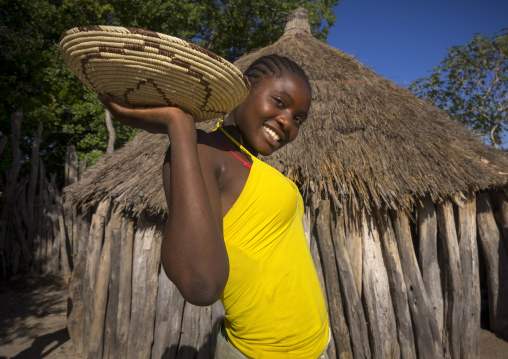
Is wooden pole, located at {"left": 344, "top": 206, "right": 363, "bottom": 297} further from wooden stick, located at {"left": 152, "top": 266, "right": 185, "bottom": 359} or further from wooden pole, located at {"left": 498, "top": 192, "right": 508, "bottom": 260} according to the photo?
wooden pole, located at {"left": 498, "top": 192, "right": 508, "bottom": 260}

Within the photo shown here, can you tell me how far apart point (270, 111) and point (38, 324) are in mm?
6294

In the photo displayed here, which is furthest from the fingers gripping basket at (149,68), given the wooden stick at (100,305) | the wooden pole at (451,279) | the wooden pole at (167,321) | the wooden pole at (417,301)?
the wooden pole at (451,279)

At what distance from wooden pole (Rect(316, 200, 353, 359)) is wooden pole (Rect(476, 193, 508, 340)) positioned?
2419mm

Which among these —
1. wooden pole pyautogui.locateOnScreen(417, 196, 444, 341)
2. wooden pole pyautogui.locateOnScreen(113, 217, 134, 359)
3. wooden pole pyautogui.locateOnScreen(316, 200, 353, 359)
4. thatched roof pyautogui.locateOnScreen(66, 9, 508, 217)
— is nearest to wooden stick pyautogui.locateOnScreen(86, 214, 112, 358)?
wooden pole pyautogui.locateOnScreen(113, 217, 134, 359)

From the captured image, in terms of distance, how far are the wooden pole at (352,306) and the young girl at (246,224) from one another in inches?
84.9

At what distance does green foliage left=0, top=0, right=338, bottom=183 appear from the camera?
357 inches

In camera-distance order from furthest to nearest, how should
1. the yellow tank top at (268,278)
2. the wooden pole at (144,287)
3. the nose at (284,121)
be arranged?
Result: the wooden pole at (144,287) < the nose at (284,121) < the yellow tank top at (268,278)

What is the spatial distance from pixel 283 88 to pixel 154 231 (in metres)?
2.86

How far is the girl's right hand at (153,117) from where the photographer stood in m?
0.84

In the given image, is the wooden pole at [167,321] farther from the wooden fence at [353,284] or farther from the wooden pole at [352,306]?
the wooden pole at [352,306]

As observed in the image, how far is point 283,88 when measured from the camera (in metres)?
1.17

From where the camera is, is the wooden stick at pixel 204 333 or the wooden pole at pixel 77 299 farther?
the wooden pole at pixel 77 299

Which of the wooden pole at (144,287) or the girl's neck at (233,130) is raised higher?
the girl's neck at (233,130)

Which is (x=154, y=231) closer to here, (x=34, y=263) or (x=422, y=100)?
(x=422, y=100)
